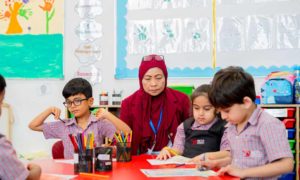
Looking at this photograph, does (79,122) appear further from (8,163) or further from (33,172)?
(8,163)

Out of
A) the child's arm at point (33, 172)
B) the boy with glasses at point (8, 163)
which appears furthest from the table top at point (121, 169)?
the boy with glasses at point (8, 163)

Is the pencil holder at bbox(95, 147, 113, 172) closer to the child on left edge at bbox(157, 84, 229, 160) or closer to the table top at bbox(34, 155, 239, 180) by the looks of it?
the table top at bbox(34, 155, 239, 180)

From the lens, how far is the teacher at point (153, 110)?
256 cm

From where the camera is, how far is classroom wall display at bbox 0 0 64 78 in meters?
4.04

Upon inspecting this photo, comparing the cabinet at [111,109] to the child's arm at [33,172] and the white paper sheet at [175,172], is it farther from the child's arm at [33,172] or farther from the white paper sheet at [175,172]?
the child's arm at [33,172]

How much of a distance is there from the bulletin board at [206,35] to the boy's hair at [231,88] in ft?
6.91

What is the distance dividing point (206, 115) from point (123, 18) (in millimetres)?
2122

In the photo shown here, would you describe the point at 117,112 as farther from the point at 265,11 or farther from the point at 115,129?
the point at 265,11

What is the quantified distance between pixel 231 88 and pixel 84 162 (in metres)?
0.66

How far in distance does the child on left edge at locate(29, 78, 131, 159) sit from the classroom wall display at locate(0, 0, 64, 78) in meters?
1.62

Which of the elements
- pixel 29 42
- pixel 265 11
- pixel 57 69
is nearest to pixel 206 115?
pixel 265 11

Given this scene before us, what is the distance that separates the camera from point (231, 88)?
1.54m

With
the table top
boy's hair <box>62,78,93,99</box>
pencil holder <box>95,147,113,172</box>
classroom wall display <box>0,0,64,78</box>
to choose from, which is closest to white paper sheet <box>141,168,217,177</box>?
the table top

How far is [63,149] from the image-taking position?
2412 mm
